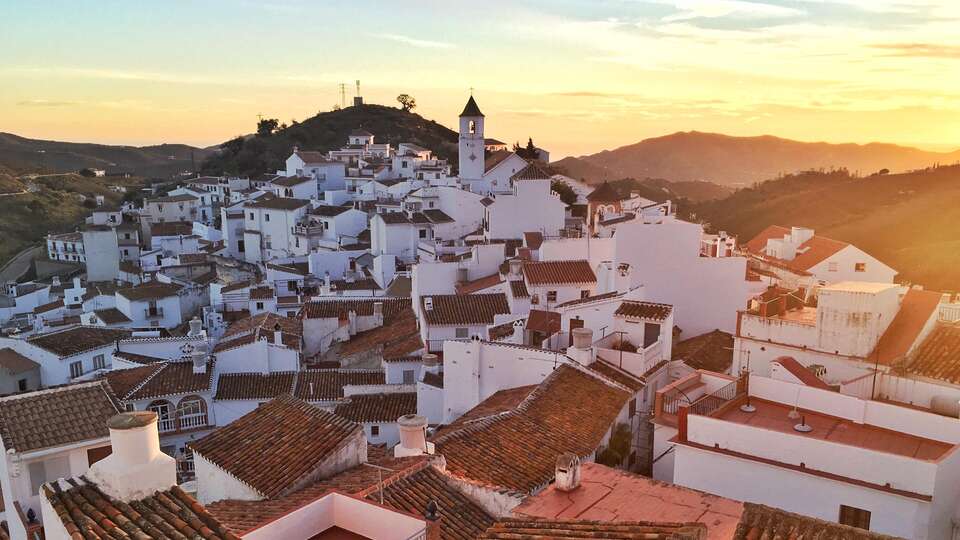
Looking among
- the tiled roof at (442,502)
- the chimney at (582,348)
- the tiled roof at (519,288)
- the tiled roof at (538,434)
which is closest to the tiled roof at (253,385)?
the tiled roof at (519,288)

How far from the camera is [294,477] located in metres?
9.30

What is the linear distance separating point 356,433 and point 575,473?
3.38m

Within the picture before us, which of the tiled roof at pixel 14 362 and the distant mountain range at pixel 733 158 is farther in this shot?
the distant mountain range at pixel 733 158

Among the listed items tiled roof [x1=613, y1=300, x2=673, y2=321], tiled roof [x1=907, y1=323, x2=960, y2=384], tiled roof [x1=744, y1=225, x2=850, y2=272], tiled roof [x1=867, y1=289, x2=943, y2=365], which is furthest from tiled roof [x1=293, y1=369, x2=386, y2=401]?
tiled roof [x1=744, y1=225, x2=850, y2=272]

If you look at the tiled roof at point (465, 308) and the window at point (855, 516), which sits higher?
the tiled roof at point (465, 308)

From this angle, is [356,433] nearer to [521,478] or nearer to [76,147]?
[521,478]

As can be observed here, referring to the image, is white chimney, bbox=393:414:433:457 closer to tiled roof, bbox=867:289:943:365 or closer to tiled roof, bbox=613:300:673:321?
tiled roof, bbox=613:300:673:321

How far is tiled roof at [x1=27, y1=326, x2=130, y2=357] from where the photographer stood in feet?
90.2

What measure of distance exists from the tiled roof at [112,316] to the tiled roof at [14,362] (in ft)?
16.4

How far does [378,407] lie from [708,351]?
9826mm

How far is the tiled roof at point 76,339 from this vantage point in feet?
90.2

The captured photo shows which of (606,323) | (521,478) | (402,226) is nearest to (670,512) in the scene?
(521,478)

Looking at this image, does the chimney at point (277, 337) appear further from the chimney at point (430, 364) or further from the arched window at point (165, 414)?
the chimney at point (430, 364)

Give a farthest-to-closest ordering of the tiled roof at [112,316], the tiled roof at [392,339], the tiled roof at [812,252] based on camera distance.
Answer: the tiled roof at [112,316]
the tiled roof at [812,252]
the tiled roof at [392,339]
